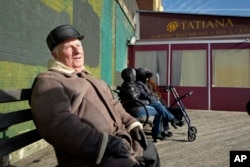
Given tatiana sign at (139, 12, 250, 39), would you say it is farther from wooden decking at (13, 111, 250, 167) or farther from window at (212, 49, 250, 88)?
wooden decking at (13, 111, 250, 167)

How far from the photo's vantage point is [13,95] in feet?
8.27

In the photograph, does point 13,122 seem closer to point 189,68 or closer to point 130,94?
point 130,94

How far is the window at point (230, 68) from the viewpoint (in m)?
13.4

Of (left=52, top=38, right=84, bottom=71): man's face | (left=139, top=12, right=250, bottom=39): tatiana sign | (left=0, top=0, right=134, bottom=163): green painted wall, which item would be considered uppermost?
(left=139, top=12, right=250, bottom=39): tatiana sign

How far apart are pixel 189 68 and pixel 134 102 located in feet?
25.8

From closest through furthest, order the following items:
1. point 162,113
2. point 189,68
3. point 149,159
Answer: point 149,159
point 162,113
point 189,68

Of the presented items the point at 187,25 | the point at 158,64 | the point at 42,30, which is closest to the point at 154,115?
the point at 42,30

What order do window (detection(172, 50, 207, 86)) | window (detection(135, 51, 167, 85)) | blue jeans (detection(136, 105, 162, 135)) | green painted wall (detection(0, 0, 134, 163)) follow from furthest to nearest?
1. window (detection(135, 51, 167, 85))
2. window (detection(172, 50, 207, 86))
3. blue jeans (detection(136, 105, 162, 135))
4. green painted wall (detection(0, 0, 134, 163))

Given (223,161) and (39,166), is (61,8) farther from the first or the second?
(223,161)

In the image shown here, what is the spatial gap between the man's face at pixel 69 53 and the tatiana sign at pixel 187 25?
13.6 m

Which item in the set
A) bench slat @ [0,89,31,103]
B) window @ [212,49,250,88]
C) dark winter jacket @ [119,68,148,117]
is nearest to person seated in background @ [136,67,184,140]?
dark winter jacket @ [119,68,148,117]

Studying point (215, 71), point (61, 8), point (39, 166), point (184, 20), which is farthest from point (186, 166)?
point (184, 20)

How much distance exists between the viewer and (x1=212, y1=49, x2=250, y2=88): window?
13.4 m

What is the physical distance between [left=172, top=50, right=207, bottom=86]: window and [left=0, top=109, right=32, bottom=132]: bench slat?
38.1 feet
